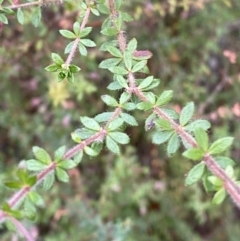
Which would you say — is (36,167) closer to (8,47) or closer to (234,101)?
(8,47)

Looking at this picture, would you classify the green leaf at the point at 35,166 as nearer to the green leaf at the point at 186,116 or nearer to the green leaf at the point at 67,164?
the green leaf at the point at 67,164

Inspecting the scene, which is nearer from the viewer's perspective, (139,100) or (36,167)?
(36,167)

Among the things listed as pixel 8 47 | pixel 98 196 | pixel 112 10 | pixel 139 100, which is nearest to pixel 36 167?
pixel 139 100

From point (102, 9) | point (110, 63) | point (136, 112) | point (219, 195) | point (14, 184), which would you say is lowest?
point (219, 195)

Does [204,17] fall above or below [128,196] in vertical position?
above

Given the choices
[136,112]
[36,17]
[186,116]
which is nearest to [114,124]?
[186,116]

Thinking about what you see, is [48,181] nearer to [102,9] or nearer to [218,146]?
[218,146]
